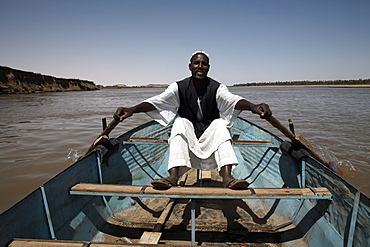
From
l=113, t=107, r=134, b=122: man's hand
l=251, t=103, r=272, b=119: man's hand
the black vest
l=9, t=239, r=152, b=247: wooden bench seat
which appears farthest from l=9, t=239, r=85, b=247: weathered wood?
l=251, t=103, r=272, b=119: man's hand

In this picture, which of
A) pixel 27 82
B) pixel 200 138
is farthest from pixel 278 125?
pixel 27 82

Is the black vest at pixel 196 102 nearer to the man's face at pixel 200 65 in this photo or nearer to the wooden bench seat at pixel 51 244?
the man's face at pixel 200 65

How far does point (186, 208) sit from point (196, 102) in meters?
1.40

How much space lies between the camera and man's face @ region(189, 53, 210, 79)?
2463mm

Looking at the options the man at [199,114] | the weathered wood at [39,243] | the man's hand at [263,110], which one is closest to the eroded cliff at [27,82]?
the man at [199,114]

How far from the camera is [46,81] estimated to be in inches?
1238

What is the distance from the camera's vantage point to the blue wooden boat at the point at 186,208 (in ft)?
4.91

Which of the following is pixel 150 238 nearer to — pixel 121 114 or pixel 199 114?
pixel 121 114

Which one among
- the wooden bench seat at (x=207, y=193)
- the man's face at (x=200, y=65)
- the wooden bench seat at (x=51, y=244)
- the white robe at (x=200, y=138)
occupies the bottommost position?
the wooden bench seat at (x=51, y=244)

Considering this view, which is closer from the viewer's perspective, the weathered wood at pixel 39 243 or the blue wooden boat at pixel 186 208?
the weathered wood at pixel 39 243

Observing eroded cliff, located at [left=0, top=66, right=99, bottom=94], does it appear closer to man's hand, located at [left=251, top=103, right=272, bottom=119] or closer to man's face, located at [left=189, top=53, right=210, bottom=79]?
man's face, located at [left=189, top=53, right=210, bottom=79]

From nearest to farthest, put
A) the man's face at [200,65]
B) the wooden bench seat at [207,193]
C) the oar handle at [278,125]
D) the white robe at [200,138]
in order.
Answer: the wooden bench seat at [207,193], the white robe at [200,138], the oar handle at [278,125], the man's face at [200,65]

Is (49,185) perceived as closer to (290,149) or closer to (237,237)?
(237,237)

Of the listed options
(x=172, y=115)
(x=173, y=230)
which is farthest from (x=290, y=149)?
(x=173, y=230)
